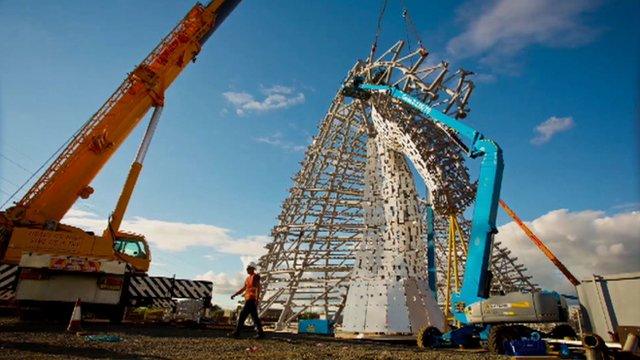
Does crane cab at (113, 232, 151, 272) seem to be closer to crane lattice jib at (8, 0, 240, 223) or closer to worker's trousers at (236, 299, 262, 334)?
crane lattice jib at (8, 0, 240, 223)

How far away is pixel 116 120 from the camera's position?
15406mm

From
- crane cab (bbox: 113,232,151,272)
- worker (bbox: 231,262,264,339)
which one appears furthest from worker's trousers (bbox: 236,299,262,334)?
crane cab (bbox: 113,232,151,272)

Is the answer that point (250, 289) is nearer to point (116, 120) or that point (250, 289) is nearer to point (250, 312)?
point (250, 312)

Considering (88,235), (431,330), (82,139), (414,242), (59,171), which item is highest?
(82,139)

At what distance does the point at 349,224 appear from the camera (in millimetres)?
19125

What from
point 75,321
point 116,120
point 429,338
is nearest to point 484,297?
point 429,338

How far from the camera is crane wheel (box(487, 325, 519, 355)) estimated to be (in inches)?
377

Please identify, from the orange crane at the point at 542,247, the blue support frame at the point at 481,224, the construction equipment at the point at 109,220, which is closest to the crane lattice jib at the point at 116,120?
the construction equipment at the point at 109,220

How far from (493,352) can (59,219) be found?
46.9 feet

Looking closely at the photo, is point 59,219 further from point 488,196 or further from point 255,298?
point 488,196

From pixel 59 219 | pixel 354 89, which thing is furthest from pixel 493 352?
pixel 59 219

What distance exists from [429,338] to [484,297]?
198 centimetres

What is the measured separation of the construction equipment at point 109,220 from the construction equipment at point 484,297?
10236mm

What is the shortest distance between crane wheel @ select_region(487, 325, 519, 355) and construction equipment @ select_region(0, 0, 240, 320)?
10.9 m
